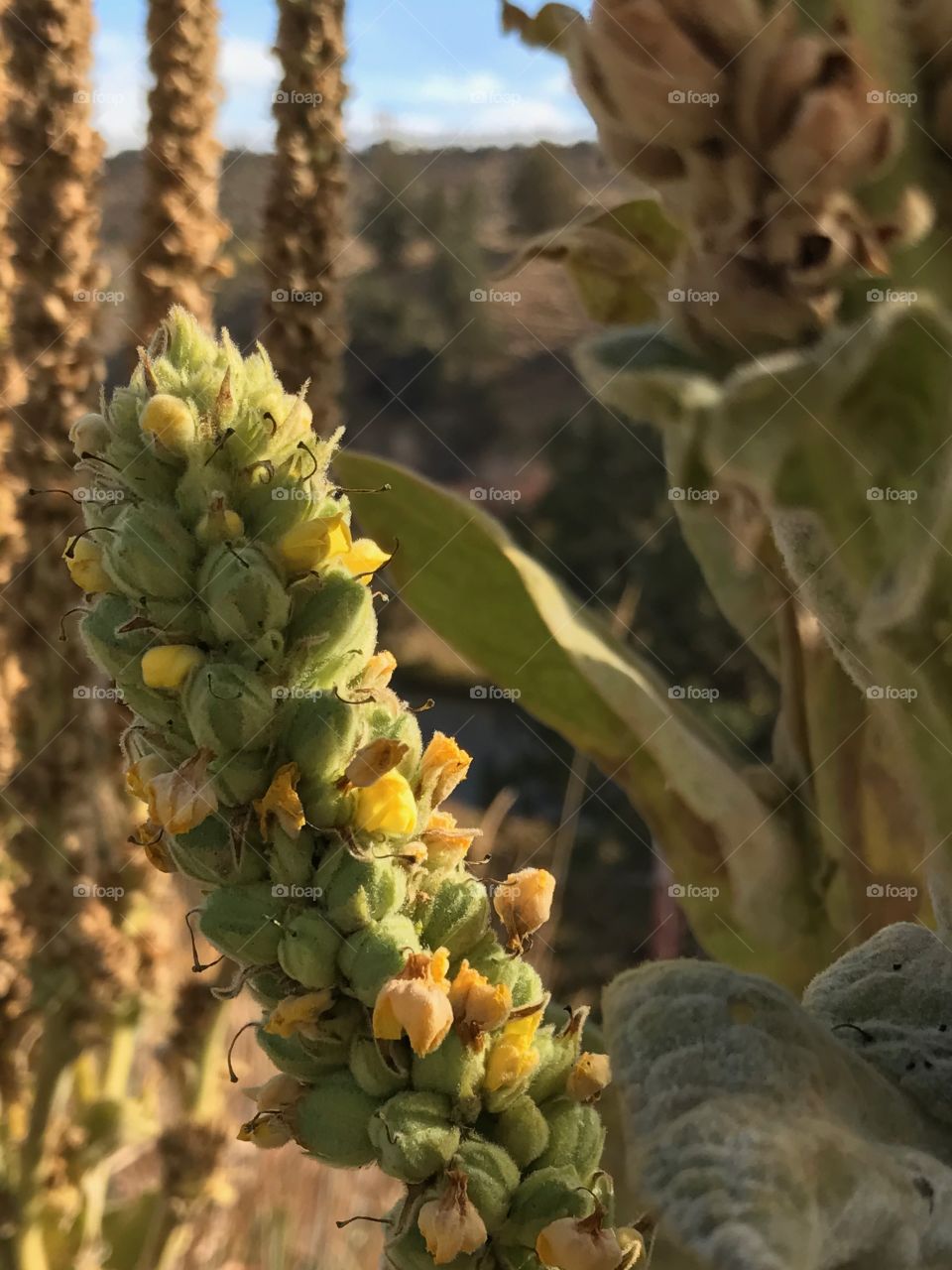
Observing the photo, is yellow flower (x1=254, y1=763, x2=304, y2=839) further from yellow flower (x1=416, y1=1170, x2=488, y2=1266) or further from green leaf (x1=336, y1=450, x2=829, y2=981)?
green leaf (x1=336, y1=450, x2=829, y2=981)

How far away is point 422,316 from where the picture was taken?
8758 millimetres

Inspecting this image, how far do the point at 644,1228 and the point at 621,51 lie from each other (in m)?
0.29

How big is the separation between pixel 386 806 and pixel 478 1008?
50 mm

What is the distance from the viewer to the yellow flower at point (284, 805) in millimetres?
275

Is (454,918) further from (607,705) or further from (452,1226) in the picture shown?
(607,705)

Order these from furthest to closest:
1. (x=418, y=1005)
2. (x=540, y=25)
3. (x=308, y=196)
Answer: (x=308, y=196)
(x=540, y=25)
(x=418, y=1005)

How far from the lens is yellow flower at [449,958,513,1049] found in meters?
0.28

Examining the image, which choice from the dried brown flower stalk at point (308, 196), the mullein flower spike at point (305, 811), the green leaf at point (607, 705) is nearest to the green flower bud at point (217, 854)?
the mullein flower spike at point (305, 811)

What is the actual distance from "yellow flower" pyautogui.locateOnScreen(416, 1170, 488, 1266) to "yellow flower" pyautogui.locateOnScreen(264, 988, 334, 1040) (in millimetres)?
47

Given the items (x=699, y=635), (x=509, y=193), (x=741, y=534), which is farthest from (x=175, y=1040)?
(x=509, y=193)

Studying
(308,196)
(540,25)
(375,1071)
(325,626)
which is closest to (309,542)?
(325,626)

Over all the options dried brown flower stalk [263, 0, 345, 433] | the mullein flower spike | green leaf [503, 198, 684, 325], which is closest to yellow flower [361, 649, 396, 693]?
the mullein flower spike

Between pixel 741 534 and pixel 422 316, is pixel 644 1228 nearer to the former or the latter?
pixel 741 534

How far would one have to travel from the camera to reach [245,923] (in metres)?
0.28
